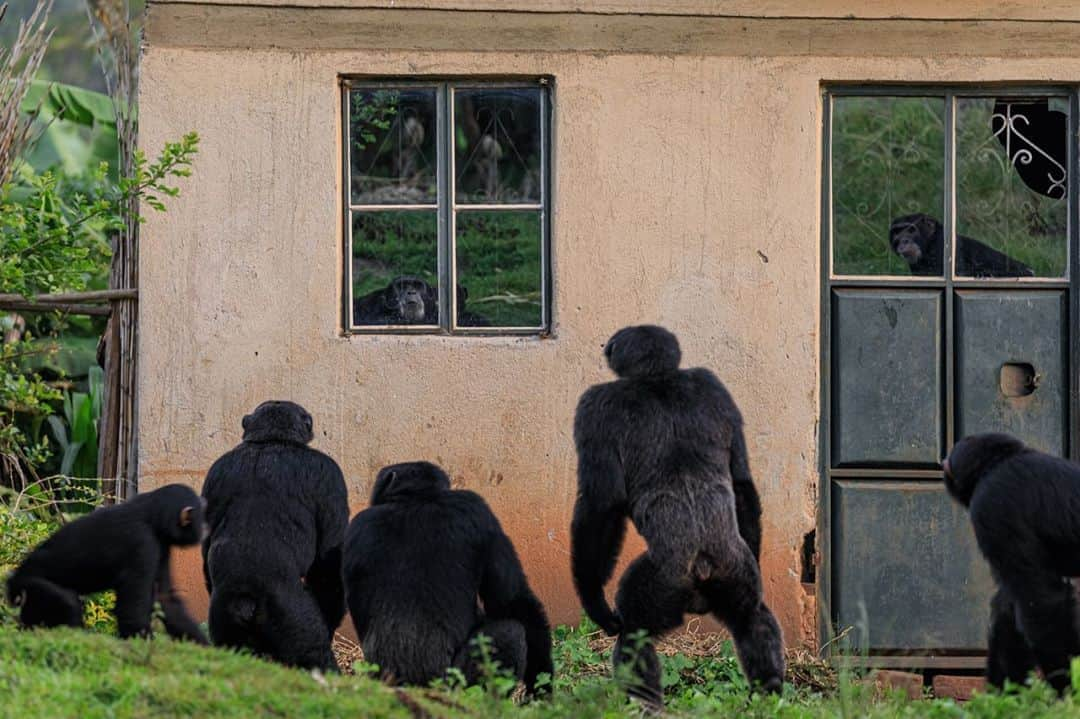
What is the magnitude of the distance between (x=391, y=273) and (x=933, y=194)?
3.11 m

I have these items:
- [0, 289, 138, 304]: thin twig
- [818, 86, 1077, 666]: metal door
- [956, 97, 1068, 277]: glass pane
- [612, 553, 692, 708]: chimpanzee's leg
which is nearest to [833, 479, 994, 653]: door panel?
[818, 86, 1077, 666]: metal door

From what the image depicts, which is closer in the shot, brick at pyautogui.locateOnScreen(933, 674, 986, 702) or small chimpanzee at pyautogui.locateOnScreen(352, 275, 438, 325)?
brick at pyautogui.locateOnScreen(933, 674, 986, 702)

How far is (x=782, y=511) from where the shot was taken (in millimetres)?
8750

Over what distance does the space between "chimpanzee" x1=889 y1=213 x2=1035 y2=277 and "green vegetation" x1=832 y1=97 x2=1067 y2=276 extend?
5 centimetres

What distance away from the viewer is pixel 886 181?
903 centimetres

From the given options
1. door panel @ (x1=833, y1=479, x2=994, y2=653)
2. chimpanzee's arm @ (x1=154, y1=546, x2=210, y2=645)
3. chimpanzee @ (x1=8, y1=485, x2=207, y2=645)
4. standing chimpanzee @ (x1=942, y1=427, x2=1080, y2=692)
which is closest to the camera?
standing chimpanzee @ (x1=942, y1=427, x2=1080, y2=692)

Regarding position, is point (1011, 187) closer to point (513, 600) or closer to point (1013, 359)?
point (1013, 359)

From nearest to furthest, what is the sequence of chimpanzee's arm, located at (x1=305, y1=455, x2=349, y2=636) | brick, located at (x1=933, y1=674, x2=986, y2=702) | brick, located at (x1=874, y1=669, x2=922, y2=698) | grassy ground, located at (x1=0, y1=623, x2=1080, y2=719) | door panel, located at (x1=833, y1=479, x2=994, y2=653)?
grassy ground, located at (x1=0, y1=623, x2=1080, y2=719)
chimpanzee's arm, located at (x1=305, y1=455, x2=349, y2=636)
brick, located at (x1=874, y1=669, x2=922, y2=698)
brick, located at (x1=933, y1=674, x2=986, y2=702)
door panel, located at (x1=833, y1=479, x2=994, y2=653)

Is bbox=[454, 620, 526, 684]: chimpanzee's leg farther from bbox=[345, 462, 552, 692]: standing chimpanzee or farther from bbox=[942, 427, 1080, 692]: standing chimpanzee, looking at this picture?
bbox=[942, 427, 1080, 692]: standing chimpanzee

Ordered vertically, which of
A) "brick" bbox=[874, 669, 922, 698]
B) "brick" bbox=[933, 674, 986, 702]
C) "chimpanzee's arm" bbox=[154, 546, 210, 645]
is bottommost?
"brick" bbox=[933, 674, 986, 702]

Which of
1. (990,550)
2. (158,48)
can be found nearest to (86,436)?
(158,48)

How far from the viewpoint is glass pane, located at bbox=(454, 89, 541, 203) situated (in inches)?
350

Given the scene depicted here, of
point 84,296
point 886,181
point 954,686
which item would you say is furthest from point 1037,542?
point 84,296

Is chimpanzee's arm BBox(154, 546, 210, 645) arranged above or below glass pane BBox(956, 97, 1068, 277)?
below
